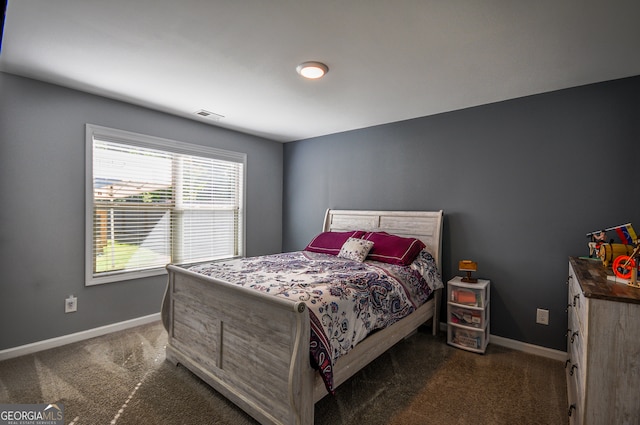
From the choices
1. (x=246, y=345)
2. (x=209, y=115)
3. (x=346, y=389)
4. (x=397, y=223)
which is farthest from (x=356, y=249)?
(x=209, y=115)

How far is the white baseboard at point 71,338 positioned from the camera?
2576 millimetres

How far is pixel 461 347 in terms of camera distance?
287cm

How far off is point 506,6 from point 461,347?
8.77ft

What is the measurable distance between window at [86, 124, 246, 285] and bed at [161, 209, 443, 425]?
1.09 metres

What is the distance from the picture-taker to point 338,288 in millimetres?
2092

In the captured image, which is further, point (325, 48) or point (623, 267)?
point (325, 48)

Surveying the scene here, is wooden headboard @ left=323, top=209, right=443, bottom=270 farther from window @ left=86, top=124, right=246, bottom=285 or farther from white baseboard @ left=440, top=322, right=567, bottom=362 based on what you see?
window @ left=86, top=124, right=246, bottom=285

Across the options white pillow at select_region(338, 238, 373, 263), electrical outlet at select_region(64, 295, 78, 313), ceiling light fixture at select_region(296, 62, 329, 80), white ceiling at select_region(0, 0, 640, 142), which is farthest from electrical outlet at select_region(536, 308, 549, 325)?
electrical outlet at select_region(64, 295, 78, 313)

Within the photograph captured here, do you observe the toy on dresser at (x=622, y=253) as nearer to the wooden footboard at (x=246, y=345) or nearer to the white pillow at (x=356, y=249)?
the wooden footboard at (x=246, y=345)

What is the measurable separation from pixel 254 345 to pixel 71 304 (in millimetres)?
2181

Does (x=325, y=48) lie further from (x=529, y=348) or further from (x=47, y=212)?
(x=529, y=348)

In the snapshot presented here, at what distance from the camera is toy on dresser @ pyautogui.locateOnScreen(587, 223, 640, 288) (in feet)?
5.01

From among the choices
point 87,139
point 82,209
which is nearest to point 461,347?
point 82,209

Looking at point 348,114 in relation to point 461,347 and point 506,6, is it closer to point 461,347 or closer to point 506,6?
point 506,6
